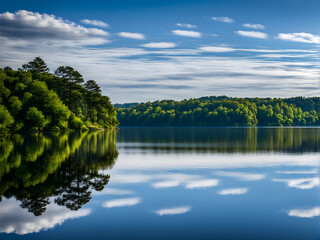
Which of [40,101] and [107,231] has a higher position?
[40,101]

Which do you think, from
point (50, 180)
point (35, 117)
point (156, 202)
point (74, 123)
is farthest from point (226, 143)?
point (74, 123)

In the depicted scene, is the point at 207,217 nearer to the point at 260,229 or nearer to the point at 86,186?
the point at 260,229

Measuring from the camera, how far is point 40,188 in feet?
60.5

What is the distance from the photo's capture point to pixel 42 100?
292 feet

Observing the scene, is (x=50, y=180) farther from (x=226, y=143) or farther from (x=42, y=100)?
(x=42, y=100)

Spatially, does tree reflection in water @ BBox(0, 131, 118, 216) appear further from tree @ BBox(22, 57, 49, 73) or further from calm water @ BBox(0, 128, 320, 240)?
tree @ BBox(22, 57, 49, 73)

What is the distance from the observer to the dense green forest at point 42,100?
83062mm

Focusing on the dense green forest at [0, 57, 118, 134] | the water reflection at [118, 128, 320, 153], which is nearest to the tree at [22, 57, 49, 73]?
the dense green forest at [0, 57, 118, 134]

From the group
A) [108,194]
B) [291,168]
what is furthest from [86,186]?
[291,168]

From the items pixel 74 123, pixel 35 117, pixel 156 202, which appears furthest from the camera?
pixel 74 123

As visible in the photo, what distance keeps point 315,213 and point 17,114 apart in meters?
80.7

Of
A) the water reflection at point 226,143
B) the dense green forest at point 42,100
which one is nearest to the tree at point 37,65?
the dense green forest at point 42,100

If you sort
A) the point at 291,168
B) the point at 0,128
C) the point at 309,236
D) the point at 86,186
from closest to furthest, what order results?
the point at 309,236, the point at 86,186, the point at 291,168, the point at 0,128

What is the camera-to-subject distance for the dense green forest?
83.1 m
